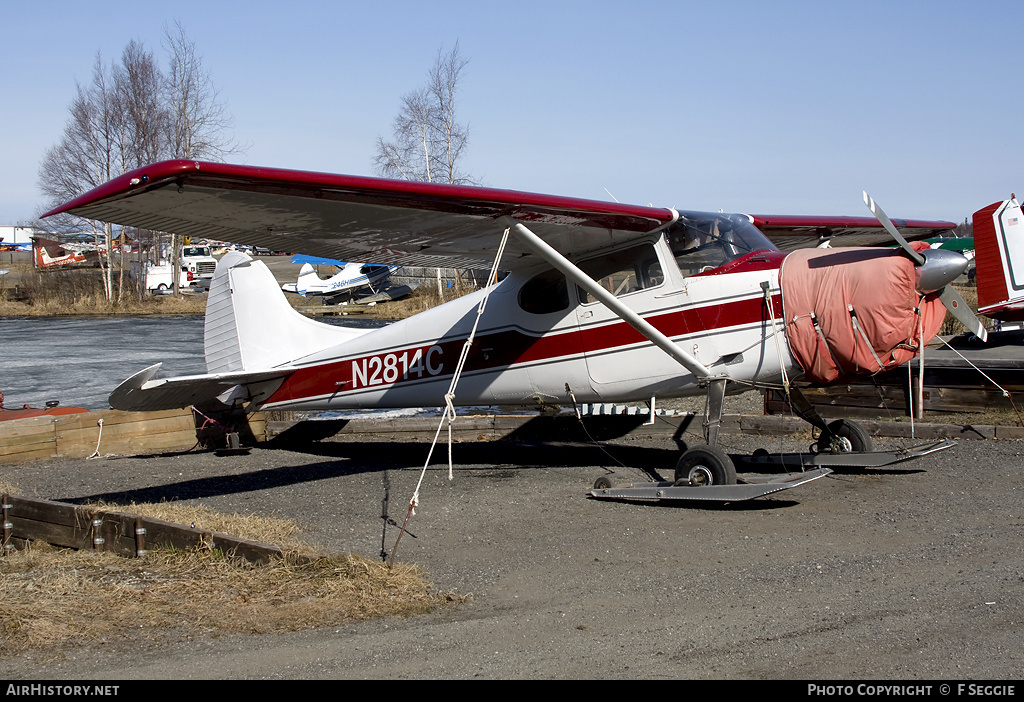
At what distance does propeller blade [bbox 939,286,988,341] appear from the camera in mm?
7590

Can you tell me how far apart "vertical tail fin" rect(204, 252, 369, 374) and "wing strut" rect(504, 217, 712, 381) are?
3484 millimetres

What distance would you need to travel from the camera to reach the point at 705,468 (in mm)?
7648

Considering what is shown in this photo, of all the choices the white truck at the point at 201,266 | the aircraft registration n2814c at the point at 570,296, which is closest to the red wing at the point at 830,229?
the aircraft registration n2814c at the point at 570,296

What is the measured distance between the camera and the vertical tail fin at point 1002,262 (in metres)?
8.13

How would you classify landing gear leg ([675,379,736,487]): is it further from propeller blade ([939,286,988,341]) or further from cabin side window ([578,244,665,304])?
propeller blade ([939,286,988,341])

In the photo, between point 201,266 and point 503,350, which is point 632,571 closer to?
point 503,350

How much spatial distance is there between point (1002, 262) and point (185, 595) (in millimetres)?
7521

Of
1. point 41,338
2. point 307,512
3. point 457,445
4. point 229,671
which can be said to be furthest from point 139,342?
point 229,671

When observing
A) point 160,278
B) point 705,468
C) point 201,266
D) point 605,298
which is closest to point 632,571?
point 705,468

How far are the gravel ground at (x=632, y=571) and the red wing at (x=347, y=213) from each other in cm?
240

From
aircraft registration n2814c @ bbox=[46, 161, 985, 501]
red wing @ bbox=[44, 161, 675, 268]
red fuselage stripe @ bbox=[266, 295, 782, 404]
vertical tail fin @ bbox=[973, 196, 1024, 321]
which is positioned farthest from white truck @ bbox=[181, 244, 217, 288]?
vertical tail fin @ bbox=[973, 196, 1024, 321]

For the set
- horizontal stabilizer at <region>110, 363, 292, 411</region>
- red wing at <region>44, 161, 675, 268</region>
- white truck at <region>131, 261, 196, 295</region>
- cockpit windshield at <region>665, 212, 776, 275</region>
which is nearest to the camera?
red wing at <region>44, 161, 675, 268</region>

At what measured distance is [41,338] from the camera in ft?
87.5

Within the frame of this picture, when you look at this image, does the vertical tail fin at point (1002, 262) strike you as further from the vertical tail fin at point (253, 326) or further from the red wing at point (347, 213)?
the vertical tail fin at point (253, 326)
